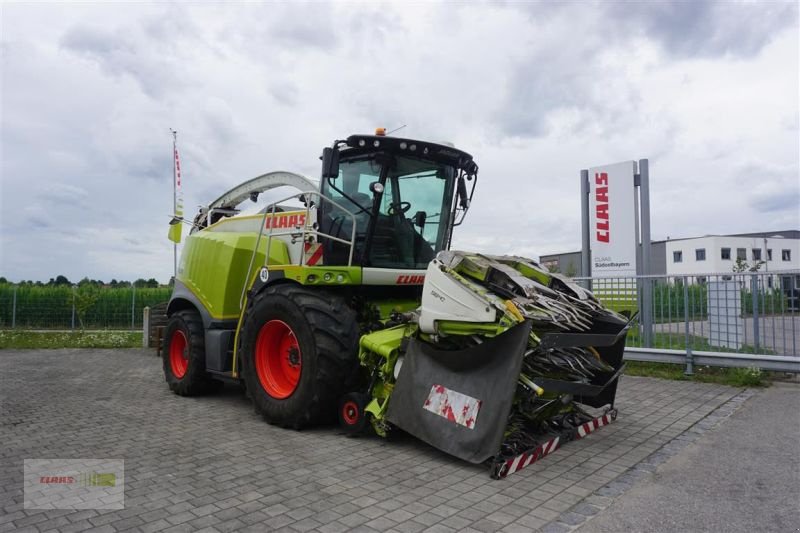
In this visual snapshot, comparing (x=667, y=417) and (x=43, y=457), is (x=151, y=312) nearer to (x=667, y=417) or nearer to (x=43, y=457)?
(x=43, y=457)

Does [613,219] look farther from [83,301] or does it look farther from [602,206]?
[83,301]

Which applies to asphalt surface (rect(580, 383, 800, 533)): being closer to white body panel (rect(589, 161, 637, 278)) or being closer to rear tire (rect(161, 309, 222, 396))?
white body panel (rect(589, 161, 637, 278))

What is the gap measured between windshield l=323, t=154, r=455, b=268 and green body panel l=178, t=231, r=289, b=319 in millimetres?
1141

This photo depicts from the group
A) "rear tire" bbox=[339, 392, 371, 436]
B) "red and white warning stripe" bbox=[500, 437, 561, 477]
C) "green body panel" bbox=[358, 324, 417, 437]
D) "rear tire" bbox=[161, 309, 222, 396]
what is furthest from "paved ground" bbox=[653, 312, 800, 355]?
"rear tire" bbox=[161, 309, 222, 396]

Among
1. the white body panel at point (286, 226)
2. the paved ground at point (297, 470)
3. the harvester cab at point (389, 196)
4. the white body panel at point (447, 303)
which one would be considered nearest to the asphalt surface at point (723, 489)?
the paved ground at point (297, 470)

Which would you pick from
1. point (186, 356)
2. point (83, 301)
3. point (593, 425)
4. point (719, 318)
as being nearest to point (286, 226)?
point (186, 356)

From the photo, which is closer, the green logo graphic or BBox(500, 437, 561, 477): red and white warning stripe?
the green logo graphic

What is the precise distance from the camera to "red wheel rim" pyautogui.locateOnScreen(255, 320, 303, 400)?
17.8ft

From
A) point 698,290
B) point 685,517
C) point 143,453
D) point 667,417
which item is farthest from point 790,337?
point 143,453

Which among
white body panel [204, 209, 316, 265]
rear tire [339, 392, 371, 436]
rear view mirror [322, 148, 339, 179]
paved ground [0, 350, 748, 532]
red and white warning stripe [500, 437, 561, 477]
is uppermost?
rear view mirror [322, 148, 339, 179]

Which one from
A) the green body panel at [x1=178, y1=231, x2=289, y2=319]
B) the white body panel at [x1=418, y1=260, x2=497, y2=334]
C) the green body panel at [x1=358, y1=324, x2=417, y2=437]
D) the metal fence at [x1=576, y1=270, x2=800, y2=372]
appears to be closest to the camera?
the white body panel at [x1=418, y1=260, x2=497, y2=334]

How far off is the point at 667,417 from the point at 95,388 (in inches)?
286

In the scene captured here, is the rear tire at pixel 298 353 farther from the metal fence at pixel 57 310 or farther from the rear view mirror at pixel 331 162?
the metal fence at pixel 57 310

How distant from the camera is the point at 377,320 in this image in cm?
554
